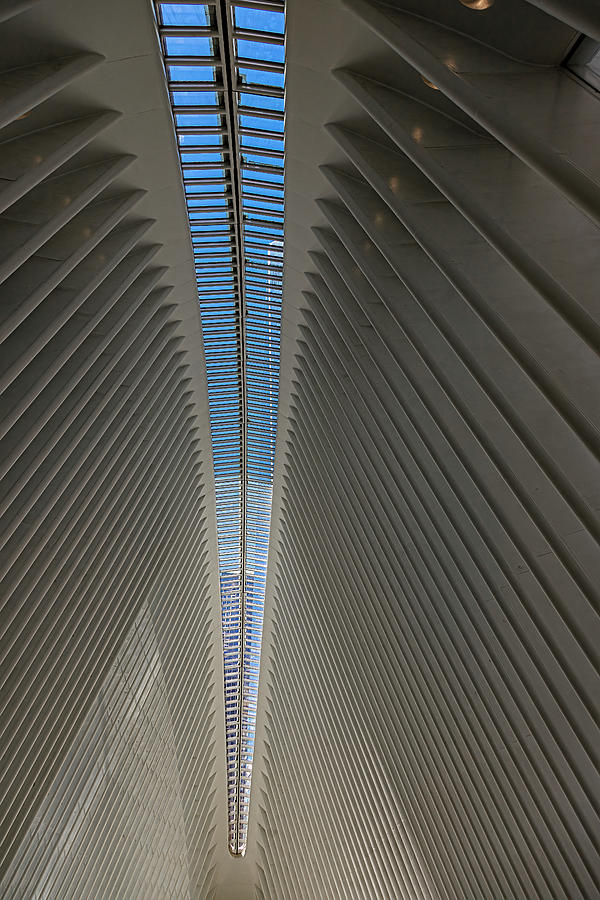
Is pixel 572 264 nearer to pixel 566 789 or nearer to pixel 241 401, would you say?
pixel 566 789

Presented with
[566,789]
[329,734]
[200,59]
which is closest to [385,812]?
[329,734]

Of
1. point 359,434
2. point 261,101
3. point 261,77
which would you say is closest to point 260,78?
point 261,77

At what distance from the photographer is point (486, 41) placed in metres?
8.08

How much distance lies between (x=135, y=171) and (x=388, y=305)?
4.76 m

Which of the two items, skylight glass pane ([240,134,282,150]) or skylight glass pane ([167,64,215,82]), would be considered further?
skylight glass pane ([240,134,282,150])

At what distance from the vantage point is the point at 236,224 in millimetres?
15906

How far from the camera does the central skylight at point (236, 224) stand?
36.2 ft

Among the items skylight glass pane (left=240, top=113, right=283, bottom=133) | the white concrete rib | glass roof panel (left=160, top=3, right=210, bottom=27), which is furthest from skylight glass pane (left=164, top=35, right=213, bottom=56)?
skylight glass pane (left=240, top=113, right=283, bottom=133)

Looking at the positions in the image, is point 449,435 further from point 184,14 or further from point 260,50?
point 184,14

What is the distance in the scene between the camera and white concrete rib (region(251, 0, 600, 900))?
778cm

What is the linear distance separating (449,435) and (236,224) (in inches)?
289

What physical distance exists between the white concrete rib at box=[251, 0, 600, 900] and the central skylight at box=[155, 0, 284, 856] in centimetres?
64

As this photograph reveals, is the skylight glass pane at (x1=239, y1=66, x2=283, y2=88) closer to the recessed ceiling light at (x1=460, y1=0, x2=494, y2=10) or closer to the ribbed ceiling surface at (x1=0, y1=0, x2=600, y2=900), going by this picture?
the ribbed ceiling surface at (x1=0, y1=0, x2=600, y2=900)

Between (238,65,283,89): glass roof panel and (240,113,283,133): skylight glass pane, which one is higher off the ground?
(238,65,283,89): glass roof panel
